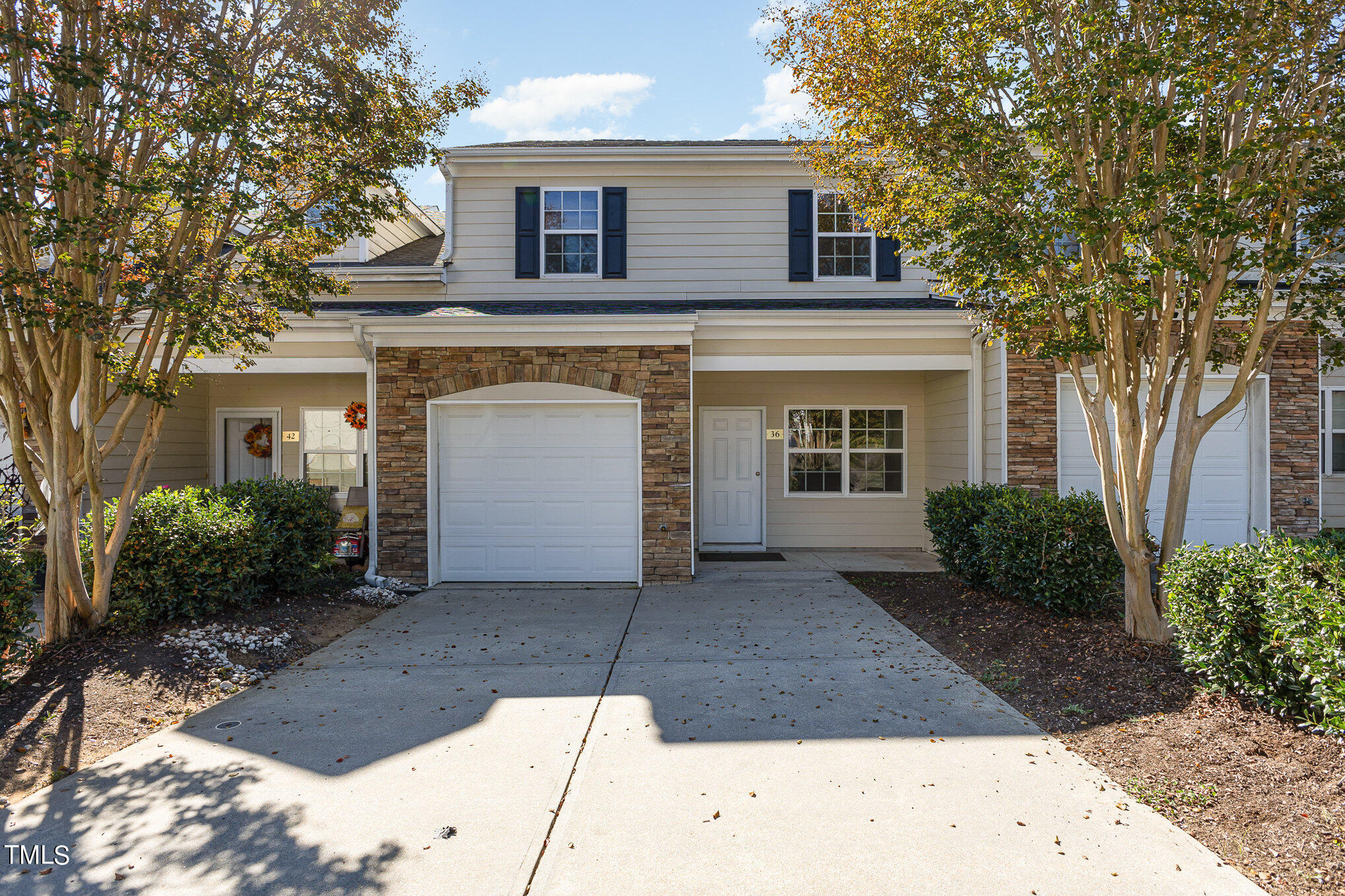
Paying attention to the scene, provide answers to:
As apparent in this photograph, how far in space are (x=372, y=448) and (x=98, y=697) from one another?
407cm

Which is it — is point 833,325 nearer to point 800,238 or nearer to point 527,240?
point 800,238

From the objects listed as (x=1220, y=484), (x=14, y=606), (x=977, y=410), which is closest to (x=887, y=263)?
(x=977, y=410)

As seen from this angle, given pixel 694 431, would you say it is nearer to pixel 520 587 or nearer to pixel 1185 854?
pixel 520 587

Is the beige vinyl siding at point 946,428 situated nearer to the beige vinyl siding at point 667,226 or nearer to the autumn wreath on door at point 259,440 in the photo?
the beige vinyl siding at point 667,226

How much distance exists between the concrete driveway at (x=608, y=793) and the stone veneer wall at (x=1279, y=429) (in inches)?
158

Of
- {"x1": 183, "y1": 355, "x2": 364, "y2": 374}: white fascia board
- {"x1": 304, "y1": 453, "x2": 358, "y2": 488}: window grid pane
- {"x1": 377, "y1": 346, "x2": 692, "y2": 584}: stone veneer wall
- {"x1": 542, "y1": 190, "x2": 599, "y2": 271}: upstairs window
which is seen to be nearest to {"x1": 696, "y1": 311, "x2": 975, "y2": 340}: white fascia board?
{"x1": 377, "y1": 346, "x2": 692, "y2": 584}: stone veneer wall

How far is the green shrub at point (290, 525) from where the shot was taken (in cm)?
703

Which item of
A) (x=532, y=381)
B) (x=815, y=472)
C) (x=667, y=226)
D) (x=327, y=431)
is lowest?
(x=815, y=472)

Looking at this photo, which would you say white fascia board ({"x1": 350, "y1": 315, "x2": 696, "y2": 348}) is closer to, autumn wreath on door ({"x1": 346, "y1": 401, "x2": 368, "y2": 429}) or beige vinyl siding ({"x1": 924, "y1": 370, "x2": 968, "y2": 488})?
autumn wreath on door ({"x1": 346, "y1": 401, "x2": 368, "y2": 429})

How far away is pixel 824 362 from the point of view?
8930mm

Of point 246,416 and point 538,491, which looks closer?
point 538,491

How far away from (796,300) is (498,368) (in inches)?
167

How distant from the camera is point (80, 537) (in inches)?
231

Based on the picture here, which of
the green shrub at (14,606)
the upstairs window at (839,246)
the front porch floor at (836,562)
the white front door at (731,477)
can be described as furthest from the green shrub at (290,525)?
the upstairs window at (839,246)
